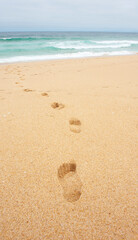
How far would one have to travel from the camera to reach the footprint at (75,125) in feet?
5.16

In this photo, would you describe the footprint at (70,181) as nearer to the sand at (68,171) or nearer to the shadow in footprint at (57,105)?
the sand at (68,171)

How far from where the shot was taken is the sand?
0.86 metres

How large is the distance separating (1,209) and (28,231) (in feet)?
0.81

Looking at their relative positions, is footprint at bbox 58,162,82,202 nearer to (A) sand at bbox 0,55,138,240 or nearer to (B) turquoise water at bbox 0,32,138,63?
(A) sand at bbox 0,55,138,240

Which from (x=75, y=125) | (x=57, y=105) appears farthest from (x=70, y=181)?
(x=57, y=105)

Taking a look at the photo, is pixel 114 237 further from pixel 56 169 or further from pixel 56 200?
pixel 56 169

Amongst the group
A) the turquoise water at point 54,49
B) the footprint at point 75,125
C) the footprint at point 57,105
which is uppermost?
the turquoise water at point 54,49

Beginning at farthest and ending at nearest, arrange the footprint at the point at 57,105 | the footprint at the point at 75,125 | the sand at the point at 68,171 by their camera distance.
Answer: the footprint at the point at 57,105 < the footprint at the point at 75,125 < the sand at the point at 68,171

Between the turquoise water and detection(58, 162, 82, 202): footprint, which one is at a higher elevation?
the turquoise water

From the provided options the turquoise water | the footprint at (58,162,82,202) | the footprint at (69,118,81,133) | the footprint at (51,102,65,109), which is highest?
the turquoise water

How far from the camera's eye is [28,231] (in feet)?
2.74

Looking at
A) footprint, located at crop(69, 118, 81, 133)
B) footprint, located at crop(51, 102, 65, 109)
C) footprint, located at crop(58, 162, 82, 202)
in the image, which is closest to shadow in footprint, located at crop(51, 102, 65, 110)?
footprint, located at crop(51, 102, 65, 109)

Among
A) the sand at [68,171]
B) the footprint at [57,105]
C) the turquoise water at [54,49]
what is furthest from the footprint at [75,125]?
the turquoise water at [54,49]

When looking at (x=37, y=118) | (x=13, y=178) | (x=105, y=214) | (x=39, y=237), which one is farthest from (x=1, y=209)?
(x=37, y=118)
